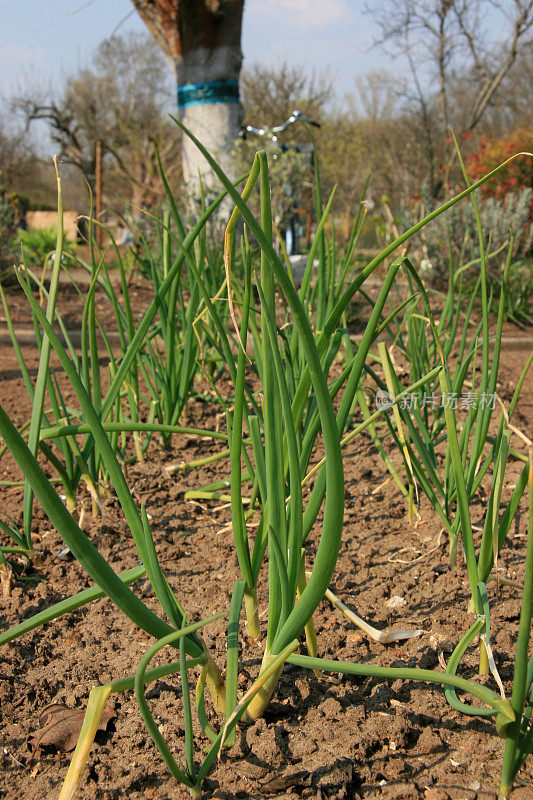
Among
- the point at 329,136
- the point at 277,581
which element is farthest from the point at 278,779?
the point at 329,136

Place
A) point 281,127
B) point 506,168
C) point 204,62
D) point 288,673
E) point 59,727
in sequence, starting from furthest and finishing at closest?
point 506,168
point 204,62
point 281,127
point 288,673
point 59,727

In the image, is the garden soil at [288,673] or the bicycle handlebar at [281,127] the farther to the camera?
the bicycle handlebar at [281,127]

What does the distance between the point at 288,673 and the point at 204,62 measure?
20.5 ft

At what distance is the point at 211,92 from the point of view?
6035 millimetres

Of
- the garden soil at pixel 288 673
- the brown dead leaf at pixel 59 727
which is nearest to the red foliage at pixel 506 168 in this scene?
the garden soil at pixel 288 673

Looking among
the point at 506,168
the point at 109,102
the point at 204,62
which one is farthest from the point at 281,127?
the point at 109,102

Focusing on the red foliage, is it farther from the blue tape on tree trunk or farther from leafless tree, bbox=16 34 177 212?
leafless tree, bbox=16 34 177 212

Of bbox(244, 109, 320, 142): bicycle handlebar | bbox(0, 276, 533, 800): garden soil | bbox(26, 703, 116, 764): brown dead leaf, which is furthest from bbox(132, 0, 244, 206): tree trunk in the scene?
bbox(26, 703, 116, 764): brown dead leaf

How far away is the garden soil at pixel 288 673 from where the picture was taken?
715 mm

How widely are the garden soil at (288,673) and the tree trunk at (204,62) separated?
5.02 m

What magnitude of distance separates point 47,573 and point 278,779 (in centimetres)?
62

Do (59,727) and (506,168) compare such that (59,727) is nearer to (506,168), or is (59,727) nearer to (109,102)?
(506,168)

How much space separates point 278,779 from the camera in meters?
0.71

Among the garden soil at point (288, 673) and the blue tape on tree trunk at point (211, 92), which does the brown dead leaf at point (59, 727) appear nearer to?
the garden soil at point (288, 673)
